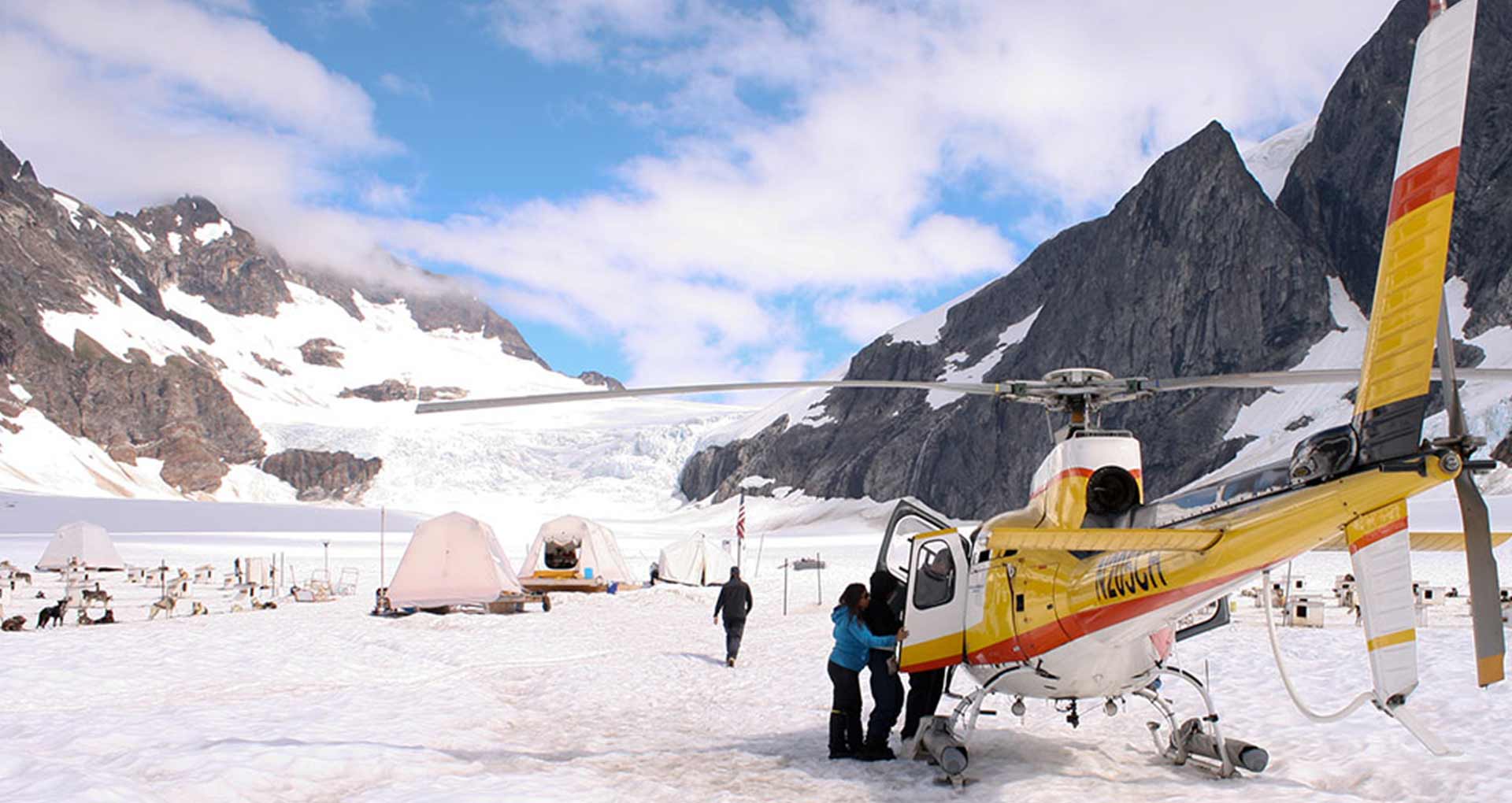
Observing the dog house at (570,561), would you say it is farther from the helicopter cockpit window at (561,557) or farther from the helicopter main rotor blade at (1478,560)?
the helicopter main rotor blade at (1478,560)

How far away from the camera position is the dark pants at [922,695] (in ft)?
27.8

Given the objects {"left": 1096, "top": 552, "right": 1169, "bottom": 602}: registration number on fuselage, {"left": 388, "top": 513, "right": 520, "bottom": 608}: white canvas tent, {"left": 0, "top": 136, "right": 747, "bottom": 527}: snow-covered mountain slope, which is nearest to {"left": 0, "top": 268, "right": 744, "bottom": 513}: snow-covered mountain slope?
{"left": 0, "top": 136, "right": 747, "bottom": 527}: snow-covered mountain slope

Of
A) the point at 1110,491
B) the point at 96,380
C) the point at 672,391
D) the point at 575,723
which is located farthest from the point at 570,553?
the point at 96,380

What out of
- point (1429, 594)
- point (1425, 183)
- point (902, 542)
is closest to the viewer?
point (1425, 183)

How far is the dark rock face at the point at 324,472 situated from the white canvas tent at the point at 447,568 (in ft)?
243

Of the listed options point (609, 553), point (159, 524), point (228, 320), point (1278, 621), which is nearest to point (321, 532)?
point (159, 524)

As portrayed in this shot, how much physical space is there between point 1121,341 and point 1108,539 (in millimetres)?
84701

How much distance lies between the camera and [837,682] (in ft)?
27.8

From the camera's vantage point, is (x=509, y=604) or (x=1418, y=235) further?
(x=509, y=604)

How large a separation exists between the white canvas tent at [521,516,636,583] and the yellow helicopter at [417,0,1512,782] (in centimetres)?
2129

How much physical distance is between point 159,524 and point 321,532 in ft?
35.8

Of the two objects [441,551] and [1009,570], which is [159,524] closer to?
[441,551]

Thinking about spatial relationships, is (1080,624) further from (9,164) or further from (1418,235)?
(9,164)

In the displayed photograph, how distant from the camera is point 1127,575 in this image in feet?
21.2
